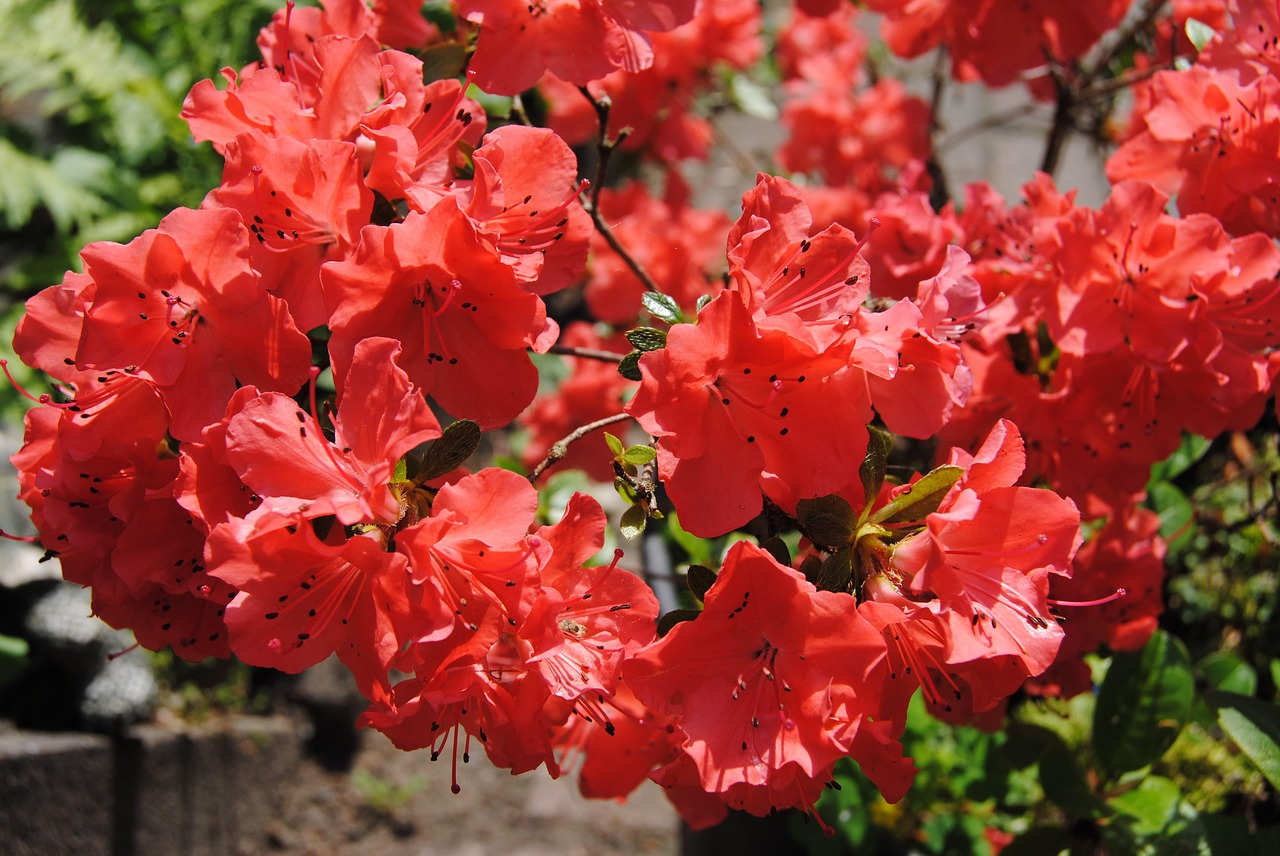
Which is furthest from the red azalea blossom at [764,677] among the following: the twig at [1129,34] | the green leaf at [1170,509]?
the twig at [1129,34]

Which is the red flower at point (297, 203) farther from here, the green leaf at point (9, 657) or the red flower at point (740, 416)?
the green leaf at point (9, 657)

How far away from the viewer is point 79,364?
0.82 metres

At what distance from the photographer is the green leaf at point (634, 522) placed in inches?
33.2

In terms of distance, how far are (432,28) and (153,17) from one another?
260 cm

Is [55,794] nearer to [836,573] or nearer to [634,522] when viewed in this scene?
[634,522]

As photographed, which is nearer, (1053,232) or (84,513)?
(84,513)

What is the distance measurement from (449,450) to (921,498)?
42cm

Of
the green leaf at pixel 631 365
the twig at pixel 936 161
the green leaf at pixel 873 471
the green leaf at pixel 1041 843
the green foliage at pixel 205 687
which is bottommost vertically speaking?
the green foliage at pixel 205 687

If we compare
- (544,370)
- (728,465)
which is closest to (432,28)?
(728,465)

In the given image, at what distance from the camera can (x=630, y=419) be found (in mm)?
940

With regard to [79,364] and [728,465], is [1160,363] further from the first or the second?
[79,364]

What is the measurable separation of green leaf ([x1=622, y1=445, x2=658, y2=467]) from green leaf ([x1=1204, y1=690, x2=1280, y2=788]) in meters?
0.72

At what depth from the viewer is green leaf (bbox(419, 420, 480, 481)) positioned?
2.78 ft

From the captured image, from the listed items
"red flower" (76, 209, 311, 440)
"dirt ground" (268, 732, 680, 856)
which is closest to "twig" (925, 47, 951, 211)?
"red flower" (76, 209, 311, 440)
